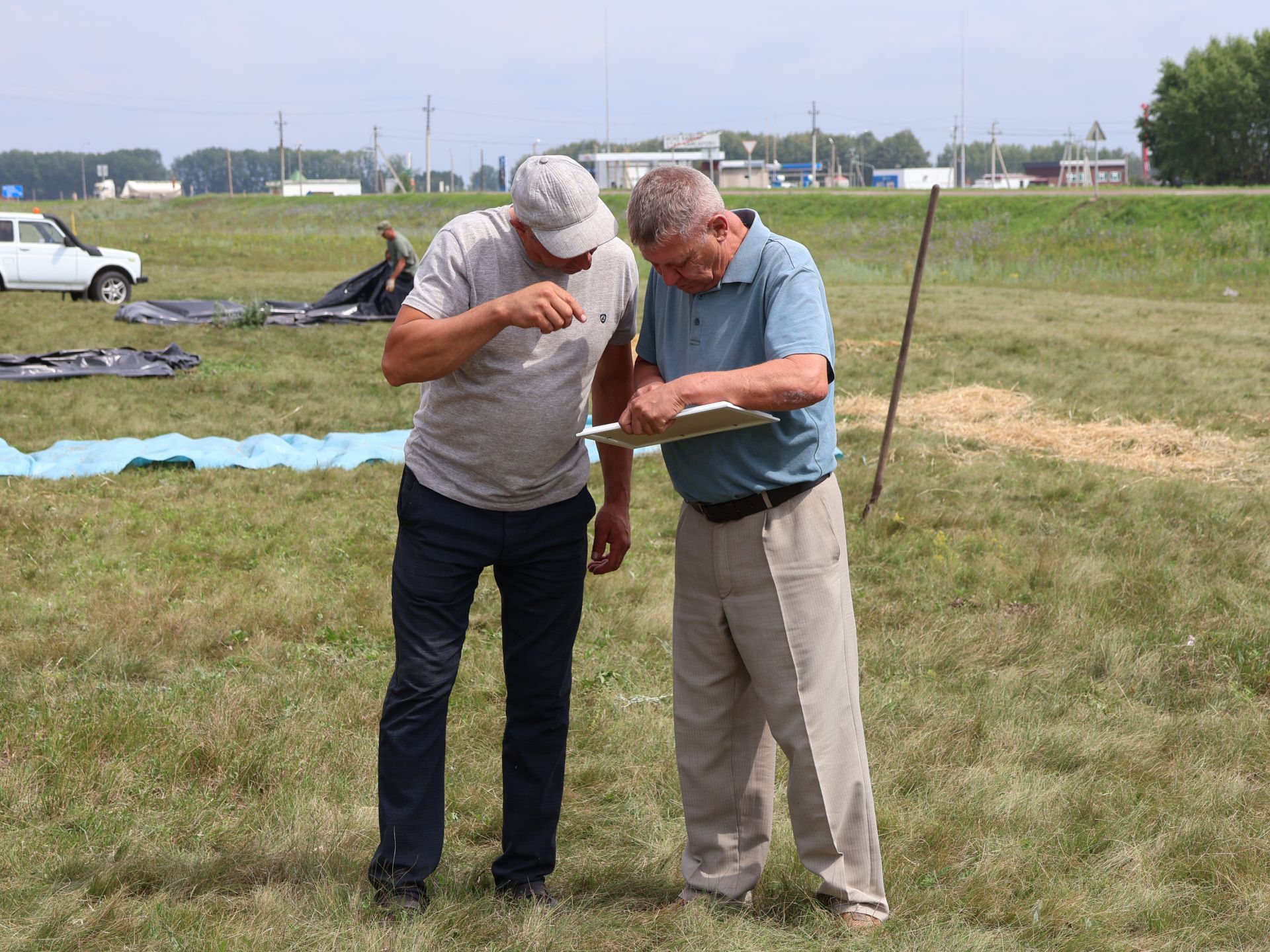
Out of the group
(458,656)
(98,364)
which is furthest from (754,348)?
(98,364)

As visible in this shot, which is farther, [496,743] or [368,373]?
[368,373]

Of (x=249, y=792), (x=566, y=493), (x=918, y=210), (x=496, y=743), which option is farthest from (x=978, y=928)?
(x=918, y=210)

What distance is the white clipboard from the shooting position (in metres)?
2.19

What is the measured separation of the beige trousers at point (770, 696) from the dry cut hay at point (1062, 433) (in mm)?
5869

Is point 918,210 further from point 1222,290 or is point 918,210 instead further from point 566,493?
point 566,493

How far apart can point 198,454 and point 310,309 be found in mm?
8601

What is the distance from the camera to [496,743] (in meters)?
3.79

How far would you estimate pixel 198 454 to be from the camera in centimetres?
764

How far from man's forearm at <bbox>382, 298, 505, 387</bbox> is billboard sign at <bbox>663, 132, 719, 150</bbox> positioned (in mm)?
77999

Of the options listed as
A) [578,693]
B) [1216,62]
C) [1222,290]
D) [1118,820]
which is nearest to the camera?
[1118,820]

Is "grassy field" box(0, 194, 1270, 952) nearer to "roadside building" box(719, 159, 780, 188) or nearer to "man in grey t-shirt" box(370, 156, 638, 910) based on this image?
"man in grey t-shirt" box(370, 156, 638, 910)

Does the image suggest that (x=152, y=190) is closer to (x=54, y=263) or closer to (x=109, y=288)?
(x=54, y=263)

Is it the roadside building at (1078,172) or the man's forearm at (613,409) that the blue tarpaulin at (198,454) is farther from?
→ the roadside building at (1078,172)

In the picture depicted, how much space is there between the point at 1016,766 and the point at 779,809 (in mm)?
804
